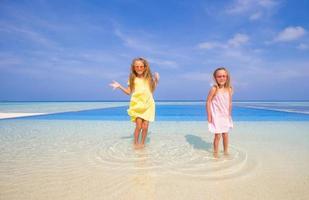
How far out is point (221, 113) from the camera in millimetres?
3285

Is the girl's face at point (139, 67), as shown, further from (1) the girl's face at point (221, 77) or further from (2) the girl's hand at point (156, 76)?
(1) the girl's face at point (221, 77)

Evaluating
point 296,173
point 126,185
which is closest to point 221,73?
point 296,173

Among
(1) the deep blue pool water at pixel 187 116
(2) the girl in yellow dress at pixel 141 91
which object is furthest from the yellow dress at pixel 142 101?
(1) the deep blue pool water at pixel 187 116

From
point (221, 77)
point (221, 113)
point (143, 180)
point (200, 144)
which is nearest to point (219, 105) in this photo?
point (221, 113)

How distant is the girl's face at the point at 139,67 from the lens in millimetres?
3879

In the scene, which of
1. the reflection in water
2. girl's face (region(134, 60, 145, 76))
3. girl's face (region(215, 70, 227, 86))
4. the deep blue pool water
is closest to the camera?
the reflection in water

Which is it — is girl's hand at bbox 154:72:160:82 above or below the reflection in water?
above

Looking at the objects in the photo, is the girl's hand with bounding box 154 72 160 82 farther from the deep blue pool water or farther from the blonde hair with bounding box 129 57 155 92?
the deep blue pool water

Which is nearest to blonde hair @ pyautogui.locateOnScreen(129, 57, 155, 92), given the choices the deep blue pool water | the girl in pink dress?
the girl in pink dress

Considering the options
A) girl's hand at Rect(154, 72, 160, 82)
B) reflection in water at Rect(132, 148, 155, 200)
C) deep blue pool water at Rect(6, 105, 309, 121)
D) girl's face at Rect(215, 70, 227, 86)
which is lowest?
reflection in water at Rect(132, 148, 155, 200)

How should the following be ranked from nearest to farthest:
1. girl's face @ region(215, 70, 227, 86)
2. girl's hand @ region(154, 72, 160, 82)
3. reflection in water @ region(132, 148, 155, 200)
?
1. reflection in water @ region(132, 148, 155, 200)
2. girl's face @ region(215, 70, 227, 86)
3. girl's hand @ region(154, 72, 160, 82)

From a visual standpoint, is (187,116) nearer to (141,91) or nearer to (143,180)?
(141,91)

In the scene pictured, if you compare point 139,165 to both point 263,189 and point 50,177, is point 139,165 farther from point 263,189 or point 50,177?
point 263,189

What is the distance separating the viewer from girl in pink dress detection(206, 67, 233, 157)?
3.24m
